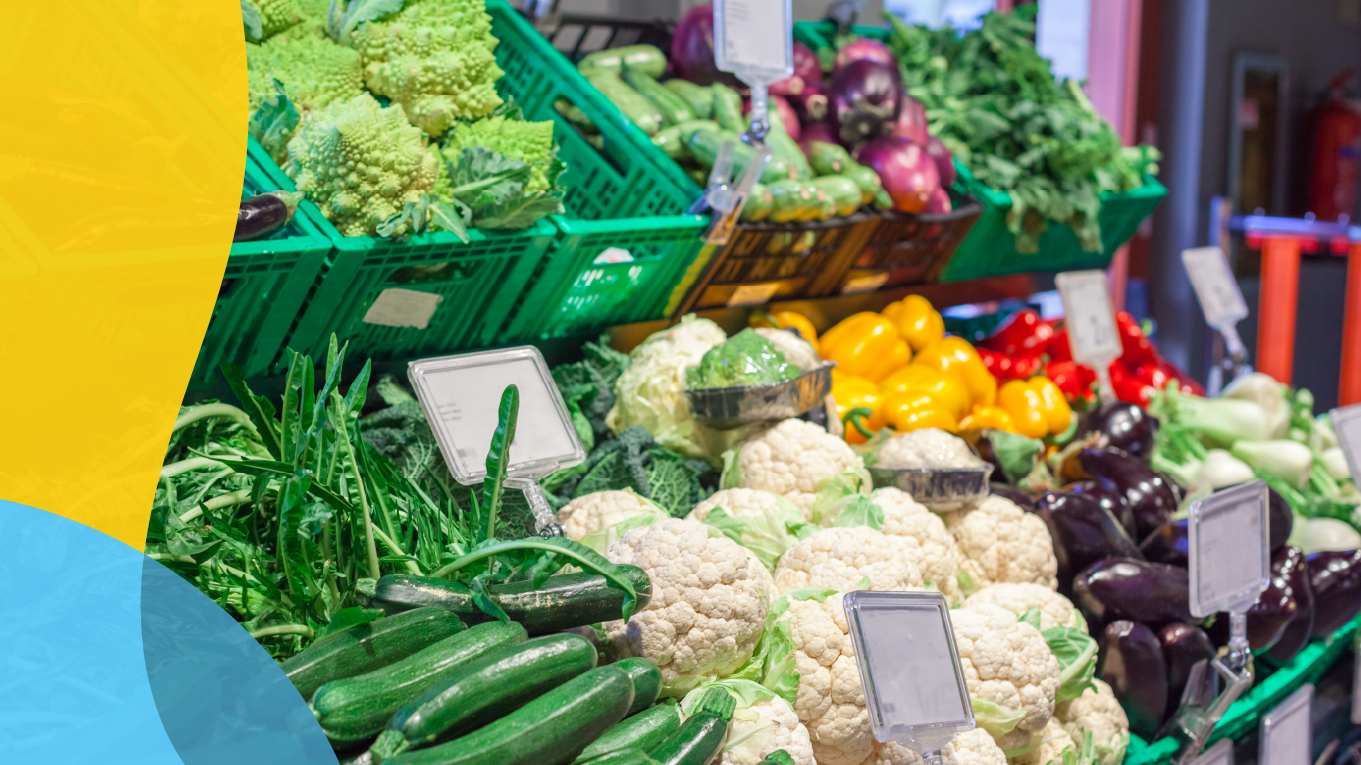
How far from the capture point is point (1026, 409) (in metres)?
2.85

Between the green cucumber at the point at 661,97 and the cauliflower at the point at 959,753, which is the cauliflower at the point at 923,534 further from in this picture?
the green cucumber at the point at 661,97

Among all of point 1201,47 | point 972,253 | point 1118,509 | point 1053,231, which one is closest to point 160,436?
point 1118,509

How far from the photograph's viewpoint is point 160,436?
1.37 m

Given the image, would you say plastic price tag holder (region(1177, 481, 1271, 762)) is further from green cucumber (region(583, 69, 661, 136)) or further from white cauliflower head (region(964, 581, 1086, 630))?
green cucumber (region(583, 69, 661, 136))

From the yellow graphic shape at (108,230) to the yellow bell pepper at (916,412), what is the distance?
1659mm

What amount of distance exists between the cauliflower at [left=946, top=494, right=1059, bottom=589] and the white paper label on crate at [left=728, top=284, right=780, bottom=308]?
32.9 inches

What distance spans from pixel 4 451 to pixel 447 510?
27.1 inches

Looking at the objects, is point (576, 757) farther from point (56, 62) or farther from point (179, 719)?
point (56, 62)

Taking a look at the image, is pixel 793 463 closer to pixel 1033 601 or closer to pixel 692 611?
pixel 1033 601

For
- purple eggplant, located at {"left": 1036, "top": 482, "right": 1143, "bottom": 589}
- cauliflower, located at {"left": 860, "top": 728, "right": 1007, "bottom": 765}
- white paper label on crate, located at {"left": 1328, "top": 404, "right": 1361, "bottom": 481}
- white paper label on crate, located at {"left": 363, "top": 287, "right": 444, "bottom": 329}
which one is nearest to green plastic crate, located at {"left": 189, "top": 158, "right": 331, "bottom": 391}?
white paper label on crate, located at {"left": 363, "top": 287, "right": 444, "bottom": 329}

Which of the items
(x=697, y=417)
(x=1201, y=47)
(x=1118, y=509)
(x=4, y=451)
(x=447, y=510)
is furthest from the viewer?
(x=1201, y=47)

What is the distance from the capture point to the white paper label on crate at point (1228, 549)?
1878 millimetres

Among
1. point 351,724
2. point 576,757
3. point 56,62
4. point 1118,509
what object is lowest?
point 1118,509

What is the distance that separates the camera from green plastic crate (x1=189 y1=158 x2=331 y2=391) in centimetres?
155
